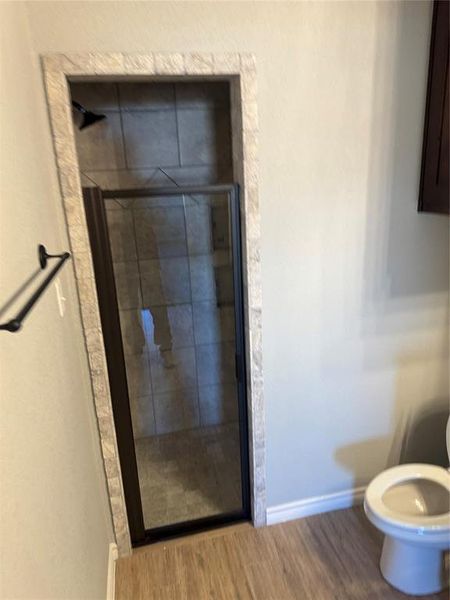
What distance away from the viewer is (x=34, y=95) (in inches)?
51.8

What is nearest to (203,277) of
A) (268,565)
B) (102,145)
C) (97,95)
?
(102,145)

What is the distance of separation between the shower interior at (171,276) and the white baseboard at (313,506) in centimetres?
16

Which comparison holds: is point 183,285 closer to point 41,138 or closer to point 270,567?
point 41,138

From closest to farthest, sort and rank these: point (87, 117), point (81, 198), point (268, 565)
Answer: point (81, 198)
point (268, 565)
point (87, 117)

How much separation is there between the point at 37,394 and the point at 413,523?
1431 millimetres

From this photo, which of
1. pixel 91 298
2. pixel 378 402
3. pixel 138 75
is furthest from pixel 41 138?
pixel 378 402

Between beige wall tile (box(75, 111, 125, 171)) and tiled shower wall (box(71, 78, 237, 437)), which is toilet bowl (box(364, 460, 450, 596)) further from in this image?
beige wall tile (box(75, 111, 125, 171))

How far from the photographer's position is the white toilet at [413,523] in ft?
5.21

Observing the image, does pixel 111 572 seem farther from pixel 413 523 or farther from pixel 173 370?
pixel 413 523

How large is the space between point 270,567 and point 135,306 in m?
1.42

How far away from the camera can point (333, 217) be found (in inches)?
70.1

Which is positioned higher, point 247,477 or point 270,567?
point 247,477

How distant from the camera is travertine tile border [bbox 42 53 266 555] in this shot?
1.43 meters

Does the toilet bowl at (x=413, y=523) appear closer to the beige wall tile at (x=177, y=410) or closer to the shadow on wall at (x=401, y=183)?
the shadow on wall at (x=401, y=183)
